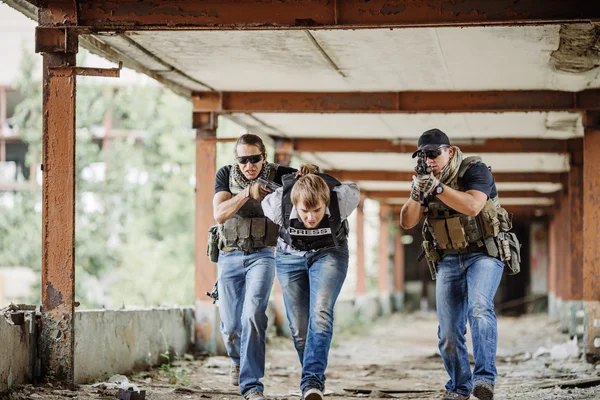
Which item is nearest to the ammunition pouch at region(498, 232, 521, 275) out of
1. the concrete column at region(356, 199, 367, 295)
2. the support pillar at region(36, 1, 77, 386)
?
the support pillar at region(36, 1, 77, 386)

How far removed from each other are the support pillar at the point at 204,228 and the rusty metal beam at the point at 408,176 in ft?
30.3

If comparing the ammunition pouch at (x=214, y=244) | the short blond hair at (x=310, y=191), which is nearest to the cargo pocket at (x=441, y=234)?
the short blond hair at (x=310, y=191)

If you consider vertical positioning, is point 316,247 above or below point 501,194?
below

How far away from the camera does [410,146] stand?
17172 millimetres

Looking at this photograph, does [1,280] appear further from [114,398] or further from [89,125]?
[114,398]

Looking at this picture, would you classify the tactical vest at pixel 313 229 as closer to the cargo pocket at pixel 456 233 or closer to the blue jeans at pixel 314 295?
the blue jeans at pixel 314 295

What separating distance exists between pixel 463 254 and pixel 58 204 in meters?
3.60

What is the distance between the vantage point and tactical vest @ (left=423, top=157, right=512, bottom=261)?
632 centimetres

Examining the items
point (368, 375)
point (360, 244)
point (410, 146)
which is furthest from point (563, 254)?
point (368, 375)

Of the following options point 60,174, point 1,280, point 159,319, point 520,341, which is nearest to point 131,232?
point 1,280

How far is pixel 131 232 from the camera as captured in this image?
30781mm

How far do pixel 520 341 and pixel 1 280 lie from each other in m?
21.8

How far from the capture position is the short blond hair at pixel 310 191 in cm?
592

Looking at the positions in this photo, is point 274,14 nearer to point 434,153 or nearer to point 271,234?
point 271,234
